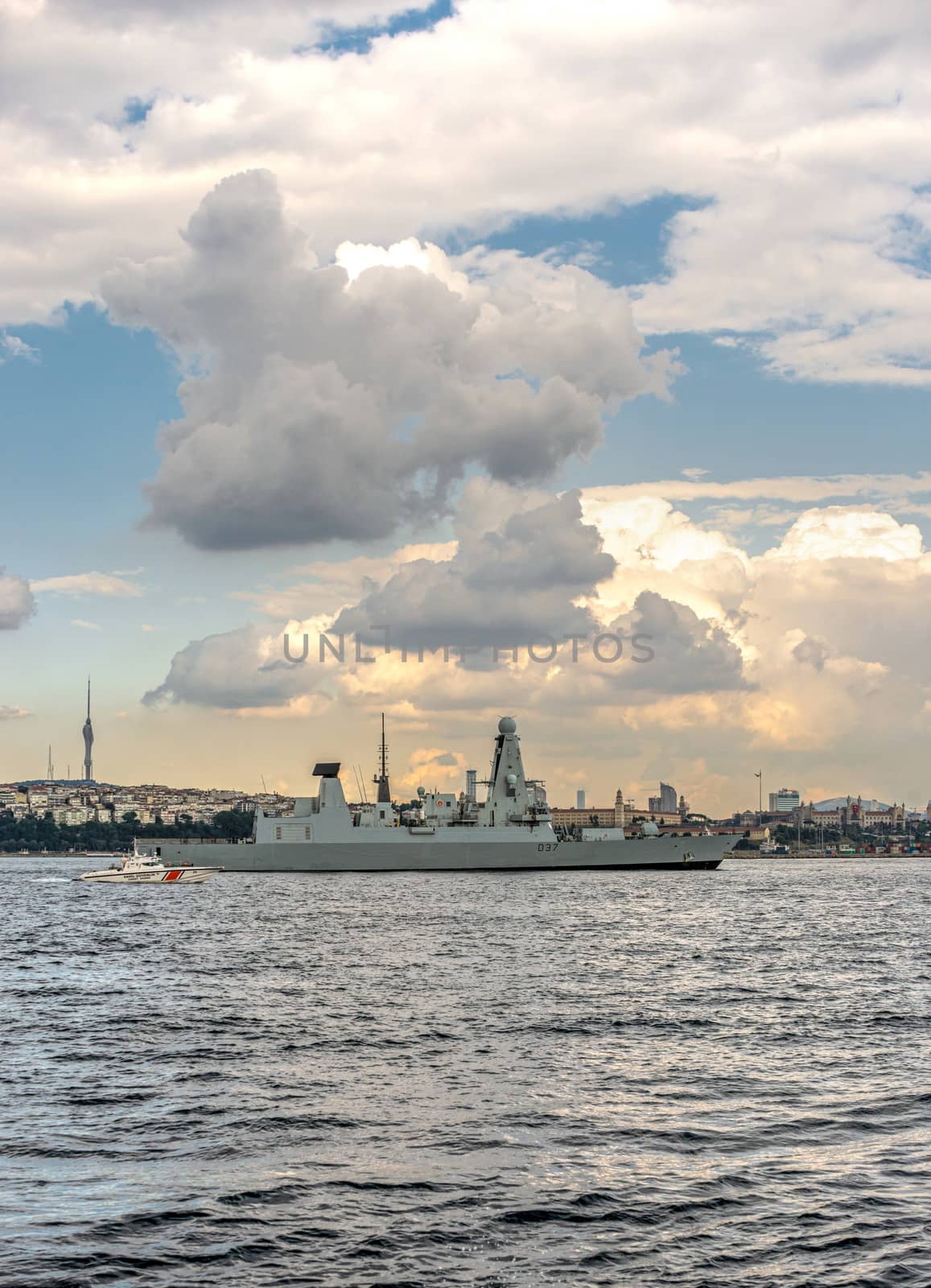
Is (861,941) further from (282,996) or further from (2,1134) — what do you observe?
(2,1134)

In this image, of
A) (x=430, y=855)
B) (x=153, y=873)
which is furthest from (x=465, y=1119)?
(x=430, y=855)

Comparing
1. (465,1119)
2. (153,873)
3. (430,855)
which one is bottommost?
(153,873)

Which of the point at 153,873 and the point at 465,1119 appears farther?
the point at 153,873

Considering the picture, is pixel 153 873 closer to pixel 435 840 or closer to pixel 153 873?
pixel 153 873

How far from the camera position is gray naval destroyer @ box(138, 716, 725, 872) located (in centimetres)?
10881

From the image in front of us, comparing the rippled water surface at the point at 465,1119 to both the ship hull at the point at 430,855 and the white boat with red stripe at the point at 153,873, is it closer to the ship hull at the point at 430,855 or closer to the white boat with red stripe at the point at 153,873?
the white boat with red stripe at the point at 153,873

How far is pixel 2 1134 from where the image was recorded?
59.6 ft

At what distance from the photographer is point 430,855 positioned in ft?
356

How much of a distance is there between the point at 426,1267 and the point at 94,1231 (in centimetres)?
394

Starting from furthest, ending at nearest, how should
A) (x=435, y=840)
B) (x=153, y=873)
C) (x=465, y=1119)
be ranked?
(x=435, y=840) → (x=153, y=873) → (x=465, y=1119)

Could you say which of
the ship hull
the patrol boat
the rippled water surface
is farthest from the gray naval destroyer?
the rippled water surface

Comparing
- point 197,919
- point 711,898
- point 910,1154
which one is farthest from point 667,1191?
point 711,898

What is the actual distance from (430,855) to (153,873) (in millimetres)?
24017

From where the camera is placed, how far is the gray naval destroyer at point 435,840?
108812 mm
